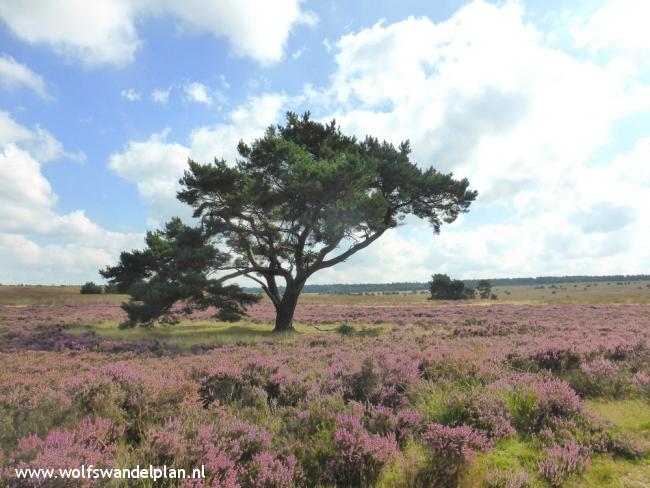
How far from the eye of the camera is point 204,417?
4992mm

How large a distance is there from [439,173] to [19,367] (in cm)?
2074

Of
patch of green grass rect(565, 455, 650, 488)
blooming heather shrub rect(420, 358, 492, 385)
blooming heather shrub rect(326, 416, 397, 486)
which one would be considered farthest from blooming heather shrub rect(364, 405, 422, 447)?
blooming heather shrub rect(420, 358, 492, 385)

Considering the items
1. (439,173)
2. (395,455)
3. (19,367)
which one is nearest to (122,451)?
(395,455)

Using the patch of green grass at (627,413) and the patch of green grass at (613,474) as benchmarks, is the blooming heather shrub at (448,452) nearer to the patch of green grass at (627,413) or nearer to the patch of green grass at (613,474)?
the patch of green grass at (613,474)

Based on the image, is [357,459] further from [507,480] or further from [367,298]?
[367,298]

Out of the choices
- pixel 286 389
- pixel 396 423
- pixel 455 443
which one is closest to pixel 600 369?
pixel 396 423

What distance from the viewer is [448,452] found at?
405cm

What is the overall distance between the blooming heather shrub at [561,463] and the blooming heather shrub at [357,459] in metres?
1.63

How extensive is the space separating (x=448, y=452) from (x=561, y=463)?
1.28 metres

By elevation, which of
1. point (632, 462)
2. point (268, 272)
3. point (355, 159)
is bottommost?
point (632, 462)

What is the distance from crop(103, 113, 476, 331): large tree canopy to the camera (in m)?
18.6

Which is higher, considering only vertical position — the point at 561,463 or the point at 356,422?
the point at 356,422

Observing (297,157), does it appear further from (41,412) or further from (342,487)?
(342,487)

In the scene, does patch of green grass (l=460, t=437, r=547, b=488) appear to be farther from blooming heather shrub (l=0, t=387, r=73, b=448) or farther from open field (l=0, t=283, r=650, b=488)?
blooming heather shrub (l=0, t=387, r=73, b=448)
